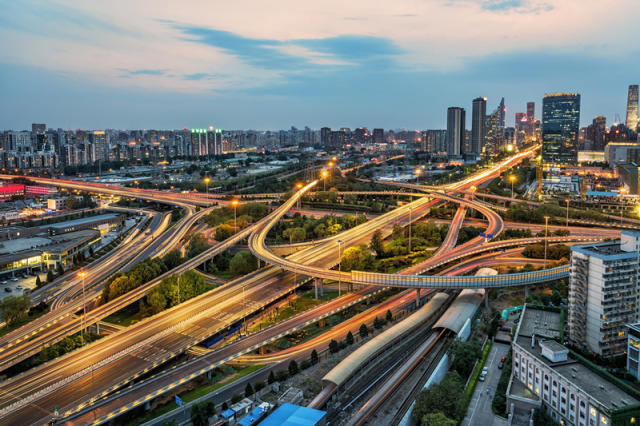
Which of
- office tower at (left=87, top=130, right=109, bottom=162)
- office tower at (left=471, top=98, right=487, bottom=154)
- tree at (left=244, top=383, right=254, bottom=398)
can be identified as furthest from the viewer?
office tower at (left=471, top=98, right=487, bottom=154)

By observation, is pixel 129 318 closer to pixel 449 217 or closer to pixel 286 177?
pixel 449 217

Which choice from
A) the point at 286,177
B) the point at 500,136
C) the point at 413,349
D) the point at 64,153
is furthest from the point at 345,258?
the point at 500,136

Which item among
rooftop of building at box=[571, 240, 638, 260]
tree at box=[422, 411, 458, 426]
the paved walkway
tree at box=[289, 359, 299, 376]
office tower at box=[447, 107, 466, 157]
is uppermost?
office tower at box=[447, 107, 466, 157]

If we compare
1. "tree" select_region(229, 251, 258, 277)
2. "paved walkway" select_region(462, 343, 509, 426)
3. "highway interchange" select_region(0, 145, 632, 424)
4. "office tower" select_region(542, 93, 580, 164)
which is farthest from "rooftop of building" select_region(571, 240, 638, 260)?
"office tower" select_region(542, 93, 580, 164)

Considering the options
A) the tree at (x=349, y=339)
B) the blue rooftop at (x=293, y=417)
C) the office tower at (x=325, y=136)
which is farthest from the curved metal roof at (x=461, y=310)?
the office tower at (x=325, y=136)

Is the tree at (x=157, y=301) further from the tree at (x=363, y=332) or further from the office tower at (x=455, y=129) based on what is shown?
the office tower at (x=455, y=129)

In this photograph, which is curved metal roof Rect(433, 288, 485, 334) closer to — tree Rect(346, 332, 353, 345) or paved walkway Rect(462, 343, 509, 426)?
paved walkway Rect(462, 343, 509, 426)

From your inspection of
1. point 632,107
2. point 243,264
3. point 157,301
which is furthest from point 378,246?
point 632,107
